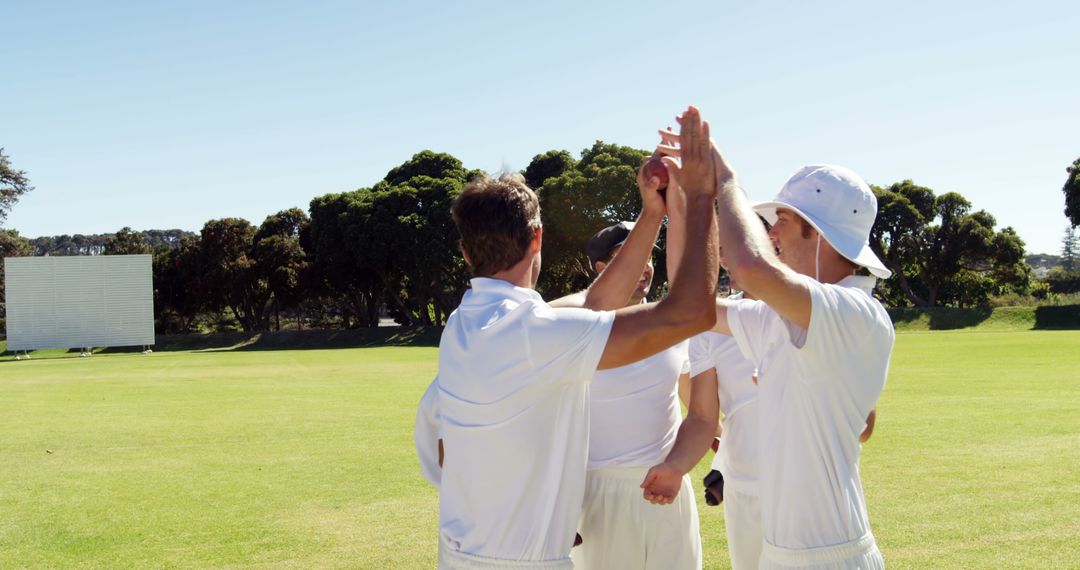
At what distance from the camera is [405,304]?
225 ft

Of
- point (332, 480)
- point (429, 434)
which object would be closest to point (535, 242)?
point (429, 434)

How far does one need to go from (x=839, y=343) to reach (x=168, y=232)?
17892cm

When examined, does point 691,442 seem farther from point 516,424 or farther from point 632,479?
point 516,424

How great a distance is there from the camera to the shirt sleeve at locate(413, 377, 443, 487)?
3.37 metres

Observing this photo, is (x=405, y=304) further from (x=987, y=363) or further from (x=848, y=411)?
(x=848, y=411)

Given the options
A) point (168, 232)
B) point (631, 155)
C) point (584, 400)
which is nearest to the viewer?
point (584, 400)

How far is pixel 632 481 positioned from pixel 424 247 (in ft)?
167

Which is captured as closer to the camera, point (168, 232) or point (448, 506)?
point (448, 506)

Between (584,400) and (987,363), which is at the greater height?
(584,400)

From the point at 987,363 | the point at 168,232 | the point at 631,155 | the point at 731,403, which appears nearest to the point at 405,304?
the point at 631,155

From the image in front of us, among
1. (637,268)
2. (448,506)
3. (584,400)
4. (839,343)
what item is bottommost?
(448,506)

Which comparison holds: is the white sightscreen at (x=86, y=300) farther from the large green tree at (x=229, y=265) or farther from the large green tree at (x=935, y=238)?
the large green tree at (x=935, y=238)

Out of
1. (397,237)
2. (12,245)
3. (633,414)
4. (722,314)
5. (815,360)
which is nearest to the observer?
(815,360)

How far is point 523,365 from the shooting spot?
282 cm
